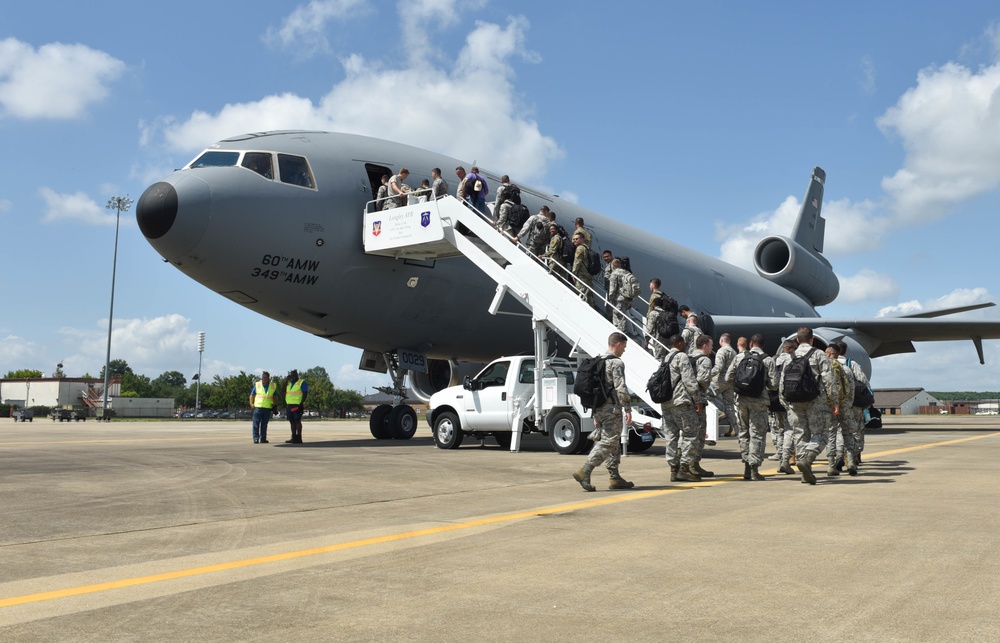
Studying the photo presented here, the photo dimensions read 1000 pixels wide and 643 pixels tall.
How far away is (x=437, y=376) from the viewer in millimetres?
20781

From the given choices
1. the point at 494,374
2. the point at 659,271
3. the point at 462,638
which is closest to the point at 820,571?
the point at 462,638

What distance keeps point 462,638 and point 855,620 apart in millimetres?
1716

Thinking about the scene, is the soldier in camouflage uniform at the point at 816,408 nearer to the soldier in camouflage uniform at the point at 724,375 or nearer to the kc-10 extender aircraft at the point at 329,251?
the soldier in camouflage uniform at the point at 724,375

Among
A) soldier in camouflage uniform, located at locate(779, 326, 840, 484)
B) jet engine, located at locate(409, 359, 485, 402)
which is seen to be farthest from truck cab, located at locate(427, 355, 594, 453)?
soldier in camouflage uniform, located at locate(779, 326, 840, 484)

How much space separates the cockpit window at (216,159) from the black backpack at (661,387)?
8.88 meters

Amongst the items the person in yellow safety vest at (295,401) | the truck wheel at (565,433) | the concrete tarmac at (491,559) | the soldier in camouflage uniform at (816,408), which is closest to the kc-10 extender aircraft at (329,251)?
the person in yellow safety vest at (295,401)

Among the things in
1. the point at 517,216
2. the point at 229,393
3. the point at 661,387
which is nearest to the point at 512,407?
the point at 517,216

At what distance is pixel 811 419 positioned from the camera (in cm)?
980

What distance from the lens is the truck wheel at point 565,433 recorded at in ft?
45.4

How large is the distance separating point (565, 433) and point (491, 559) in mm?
9155

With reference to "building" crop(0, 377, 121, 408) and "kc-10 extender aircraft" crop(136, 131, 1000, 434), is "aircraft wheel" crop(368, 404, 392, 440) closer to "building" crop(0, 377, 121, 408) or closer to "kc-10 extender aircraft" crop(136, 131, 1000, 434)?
"kc-10 extender aircraft" crop(136, 131, 1000, 434)

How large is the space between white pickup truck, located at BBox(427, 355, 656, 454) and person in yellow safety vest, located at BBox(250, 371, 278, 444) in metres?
3.86

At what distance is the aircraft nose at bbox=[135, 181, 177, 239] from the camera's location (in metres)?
13.6

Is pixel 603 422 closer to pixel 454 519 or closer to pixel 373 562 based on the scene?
pixel 454 519
